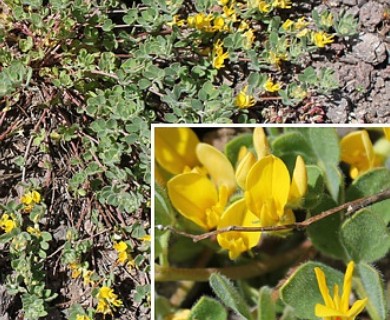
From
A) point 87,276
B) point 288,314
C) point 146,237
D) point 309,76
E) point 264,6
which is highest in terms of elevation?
point 264,6

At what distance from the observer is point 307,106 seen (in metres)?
2.32

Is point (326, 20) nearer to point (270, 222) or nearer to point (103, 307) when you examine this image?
point (270, 222)

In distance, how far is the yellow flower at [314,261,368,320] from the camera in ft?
4.72

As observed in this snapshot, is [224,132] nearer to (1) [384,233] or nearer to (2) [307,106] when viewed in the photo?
(1) [384,233]

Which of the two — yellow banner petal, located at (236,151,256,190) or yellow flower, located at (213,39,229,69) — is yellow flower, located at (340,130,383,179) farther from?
yellow flower, located at (213,39,229,69)

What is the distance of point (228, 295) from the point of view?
162 centimetres

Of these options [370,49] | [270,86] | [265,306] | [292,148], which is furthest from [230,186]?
[370,49]

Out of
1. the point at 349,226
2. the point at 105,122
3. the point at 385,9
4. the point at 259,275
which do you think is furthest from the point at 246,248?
the point at 385,9

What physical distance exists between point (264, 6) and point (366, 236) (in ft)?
3.21

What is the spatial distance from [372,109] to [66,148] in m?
1.01

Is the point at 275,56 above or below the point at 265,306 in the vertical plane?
above

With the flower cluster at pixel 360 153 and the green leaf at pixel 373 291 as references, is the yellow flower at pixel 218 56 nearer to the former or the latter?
the flower cluster at pixel 360 153

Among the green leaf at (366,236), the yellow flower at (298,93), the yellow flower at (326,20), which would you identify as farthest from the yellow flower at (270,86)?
the green leaf at (366,236)

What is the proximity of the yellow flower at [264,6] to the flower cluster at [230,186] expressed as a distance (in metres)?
0.67
